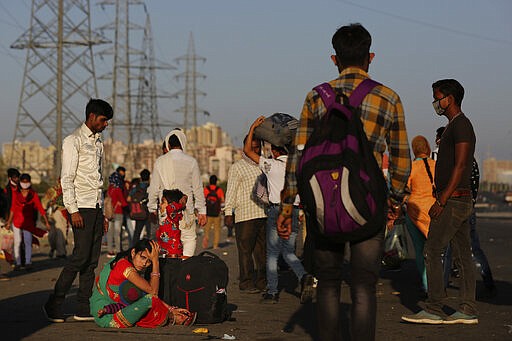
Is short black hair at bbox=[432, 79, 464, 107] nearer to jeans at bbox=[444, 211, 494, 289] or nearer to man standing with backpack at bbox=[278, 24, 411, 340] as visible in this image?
jeans at bbox=[444, 211, 494, 289]

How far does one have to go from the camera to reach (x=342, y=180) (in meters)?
5.34

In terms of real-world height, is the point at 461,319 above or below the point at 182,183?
below

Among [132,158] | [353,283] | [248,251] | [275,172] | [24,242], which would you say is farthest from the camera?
[132,158]

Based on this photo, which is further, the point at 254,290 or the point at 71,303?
the point at 254,290

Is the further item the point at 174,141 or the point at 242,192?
the point at 242,192

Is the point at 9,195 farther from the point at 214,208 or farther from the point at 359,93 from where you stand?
the point at 359,93

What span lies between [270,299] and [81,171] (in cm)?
279

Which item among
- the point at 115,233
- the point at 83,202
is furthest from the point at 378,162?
the point at 115,233

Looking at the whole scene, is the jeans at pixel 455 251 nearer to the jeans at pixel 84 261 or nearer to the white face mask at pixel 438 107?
the white face mask at pixel 438 107

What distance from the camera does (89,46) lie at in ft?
175

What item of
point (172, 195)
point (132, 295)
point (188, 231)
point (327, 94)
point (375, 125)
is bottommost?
point (132, 295)

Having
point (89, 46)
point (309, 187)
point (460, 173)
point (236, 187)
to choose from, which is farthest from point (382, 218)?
point (89, 46)

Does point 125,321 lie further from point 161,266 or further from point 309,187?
point 309,187

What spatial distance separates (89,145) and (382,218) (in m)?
4.30
